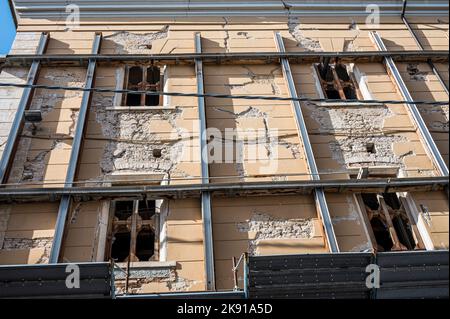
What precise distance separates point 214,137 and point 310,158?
1.54 metres

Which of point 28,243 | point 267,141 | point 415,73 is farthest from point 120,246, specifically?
point 415,73

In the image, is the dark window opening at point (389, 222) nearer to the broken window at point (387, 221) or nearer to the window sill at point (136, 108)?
the broken window at point (387, 221)

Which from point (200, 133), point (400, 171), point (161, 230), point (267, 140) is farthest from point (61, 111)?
point (400, 171)

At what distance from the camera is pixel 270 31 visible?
32.0 feet

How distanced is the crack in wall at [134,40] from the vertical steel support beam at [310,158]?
2.43 meters

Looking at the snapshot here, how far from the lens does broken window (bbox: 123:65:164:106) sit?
8.64 meters

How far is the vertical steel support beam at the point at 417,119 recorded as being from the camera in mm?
7121

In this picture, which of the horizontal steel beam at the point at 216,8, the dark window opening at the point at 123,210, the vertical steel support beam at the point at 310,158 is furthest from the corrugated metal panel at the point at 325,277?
the horizontal steel beam at the point at 216,8

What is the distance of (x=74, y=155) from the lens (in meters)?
7.00

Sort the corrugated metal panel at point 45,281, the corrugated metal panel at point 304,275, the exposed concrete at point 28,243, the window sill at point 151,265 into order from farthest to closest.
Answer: the exposed concrete at point 28,243, the window sill at point 151,265, the corrugated metal panel at point 304,275, the corrugated metal panel at point 45,281

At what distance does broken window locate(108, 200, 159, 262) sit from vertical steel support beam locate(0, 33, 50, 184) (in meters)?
1.66

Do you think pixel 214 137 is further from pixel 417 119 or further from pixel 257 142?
pixel 417 119
